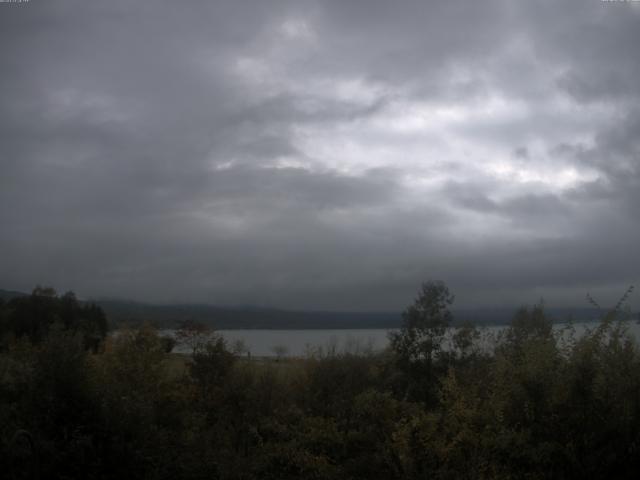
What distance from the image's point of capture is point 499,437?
40.8 ft

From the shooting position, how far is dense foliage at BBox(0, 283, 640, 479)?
484 inches

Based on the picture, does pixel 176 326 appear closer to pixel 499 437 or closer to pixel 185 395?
pixel 185 395

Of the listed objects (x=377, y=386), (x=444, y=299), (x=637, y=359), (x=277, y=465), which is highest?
(x=444, y=299)

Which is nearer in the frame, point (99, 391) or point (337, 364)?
point (99, 391)

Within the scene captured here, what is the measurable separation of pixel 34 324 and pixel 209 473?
137ft

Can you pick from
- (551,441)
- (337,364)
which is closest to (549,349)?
(551,441)

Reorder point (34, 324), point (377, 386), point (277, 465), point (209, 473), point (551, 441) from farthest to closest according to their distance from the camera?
1. point (34, 324)
2. point (377, 386)
3. point (277, 465)
4. point (209, 473)
5. point (551, 441)

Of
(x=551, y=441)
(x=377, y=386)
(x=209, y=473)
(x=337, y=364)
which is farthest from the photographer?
(x=337, y=364)

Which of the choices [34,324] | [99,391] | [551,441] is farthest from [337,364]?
[34,324]

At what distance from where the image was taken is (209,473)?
54.2 feet

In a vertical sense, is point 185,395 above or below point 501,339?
below

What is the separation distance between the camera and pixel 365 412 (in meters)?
18.1

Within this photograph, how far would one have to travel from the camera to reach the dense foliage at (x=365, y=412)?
40.3 ft

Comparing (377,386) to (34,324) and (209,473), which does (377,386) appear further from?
(34,324)
